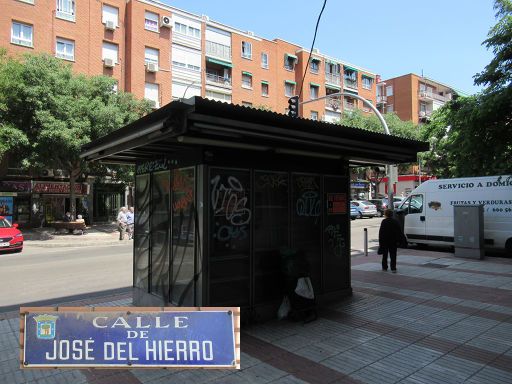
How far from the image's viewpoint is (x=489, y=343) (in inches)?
199

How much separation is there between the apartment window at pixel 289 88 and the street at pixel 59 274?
34.0 m

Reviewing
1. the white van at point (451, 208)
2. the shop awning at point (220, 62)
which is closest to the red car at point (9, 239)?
the white van at point (451, 208)

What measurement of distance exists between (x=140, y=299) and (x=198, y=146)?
304 cm

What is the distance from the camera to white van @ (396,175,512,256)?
12672 millimetres

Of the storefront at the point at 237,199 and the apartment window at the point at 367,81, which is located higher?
the apartment window at the point at 367,81

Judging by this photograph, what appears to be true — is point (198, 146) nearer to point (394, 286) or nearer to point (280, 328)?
point (280, 328)

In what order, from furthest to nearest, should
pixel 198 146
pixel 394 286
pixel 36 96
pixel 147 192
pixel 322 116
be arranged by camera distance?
pixel 322 116
pixel 36 96
pixel 394 286
pixel 147 192
pixel 198 146

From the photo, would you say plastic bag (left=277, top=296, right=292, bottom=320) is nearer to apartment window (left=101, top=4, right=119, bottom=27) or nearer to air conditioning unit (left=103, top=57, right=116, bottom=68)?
air conditioning unit (left=103, top=57, right=116, bottom=68)

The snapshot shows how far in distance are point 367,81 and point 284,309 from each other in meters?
55.4

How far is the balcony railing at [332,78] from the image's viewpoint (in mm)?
50500

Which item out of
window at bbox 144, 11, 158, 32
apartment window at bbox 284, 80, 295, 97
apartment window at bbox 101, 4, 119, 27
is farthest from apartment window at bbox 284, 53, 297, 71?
apartment window at bbox 101, 4, 119, 27

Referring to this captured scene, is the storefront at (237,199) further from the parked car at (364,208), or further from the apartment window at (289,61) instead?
the apartment window at (289,61)

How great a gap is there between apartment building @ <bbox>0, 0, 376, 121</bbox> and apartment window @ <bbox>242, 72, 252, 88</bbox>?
3.9 inches

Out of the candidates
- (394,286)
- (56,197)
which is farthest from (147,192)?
(56,197)
